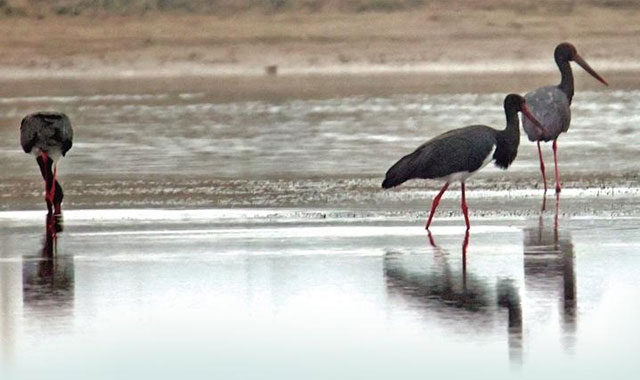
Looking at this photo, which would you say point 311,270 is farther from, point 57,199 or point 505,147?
point 57,199

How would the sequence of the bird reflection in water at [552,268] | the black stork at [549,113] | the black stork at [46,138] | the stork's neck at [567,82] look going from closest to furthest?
the bird reflection in water at [552,268], the black stork at [46,138], the black stork at [549,113], the stork's neck at [567,82]

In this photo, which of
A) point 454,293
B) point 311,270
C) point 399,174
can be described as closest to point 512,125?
point 399,174

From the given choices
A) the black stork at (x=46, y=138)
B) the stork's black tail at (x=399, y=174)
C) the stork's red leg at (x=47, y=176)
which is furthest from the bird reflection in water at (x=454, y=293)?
the black stork at (x=46, y=138)

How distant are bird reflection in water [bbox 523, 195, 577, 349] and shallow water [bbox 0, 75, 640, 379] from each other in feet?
0.06

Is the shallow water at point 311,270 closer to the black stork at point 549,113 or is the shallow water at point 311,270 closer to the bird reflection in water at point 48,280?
the bird reflection in water at point 48,280

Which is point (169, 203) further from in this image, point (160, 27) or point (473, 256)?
point (160, 27)

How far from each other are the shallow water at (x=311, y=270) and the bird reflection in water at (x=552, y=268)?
19 millimetres

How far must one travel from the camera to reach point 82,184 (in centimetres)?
1602

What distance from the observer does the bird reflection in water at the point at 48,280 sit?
894cm

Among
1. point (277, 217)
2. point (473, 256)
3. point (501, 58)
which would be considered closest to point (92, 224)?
point (277, 217)

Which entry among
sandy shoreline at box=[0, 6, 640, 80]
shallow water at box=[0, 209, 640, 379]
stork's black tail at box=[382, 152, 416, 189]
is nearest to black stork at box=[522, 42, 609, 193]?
shallow water at box=[0, 209, 640, 379]

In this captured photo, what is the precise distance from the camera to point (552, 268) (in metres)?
9.94

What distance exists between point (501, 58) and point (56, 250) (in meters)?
31.2

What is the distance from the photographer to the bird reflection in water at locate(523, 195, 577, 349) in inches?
336
